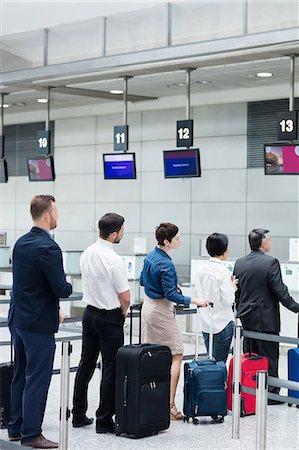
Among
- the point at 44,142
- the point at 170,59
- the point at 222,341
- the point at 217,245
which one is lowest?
the point at 222,341

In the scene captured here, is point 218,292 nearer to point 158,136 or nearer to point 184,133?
point 184,133

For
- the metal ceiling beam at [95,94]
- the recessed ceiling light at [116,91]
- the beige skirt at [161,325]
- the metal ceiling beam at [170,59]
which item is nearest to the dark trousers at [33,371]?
the beige skirt at [161,325]

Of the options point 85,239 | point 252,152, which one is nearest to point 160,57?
point 252,152

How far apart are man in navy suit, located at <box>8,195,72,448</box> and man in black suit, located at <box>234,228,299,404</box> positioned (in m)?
2.31

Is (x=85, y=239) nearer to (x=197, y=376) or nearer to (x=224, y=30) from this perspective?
(x=224, y=30)

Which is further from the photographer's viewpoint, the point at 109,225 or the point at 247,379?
the point at 247,379

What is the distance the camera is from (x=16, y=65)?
11156 mm

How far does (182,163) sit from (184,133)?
45 centimetres

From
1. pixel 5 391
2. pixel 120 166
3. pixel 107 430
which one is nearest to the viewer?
pixel 5 391

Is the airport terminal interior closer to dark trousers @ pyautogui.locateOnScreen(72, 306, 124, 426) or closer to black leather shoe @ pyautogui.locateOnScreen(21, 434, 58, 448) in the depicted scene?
black leather shoe @ pyautogui.locateOnScreen(21, 434, 58, 448)

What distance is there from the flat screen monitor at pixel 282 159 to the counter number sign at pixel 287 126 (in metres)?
0.11

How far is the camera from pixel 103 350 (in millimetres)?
6297

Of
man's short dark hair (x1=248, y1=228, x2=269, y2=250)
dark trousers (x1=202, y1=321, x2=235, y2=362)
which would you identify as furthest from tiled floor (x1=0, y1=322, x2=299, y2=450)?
man's short dark hair (x1=248, y1=228, x2=269, y2=250)

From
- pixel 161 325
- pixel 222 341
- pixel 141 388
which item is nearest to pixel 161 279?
pixel 161 325
